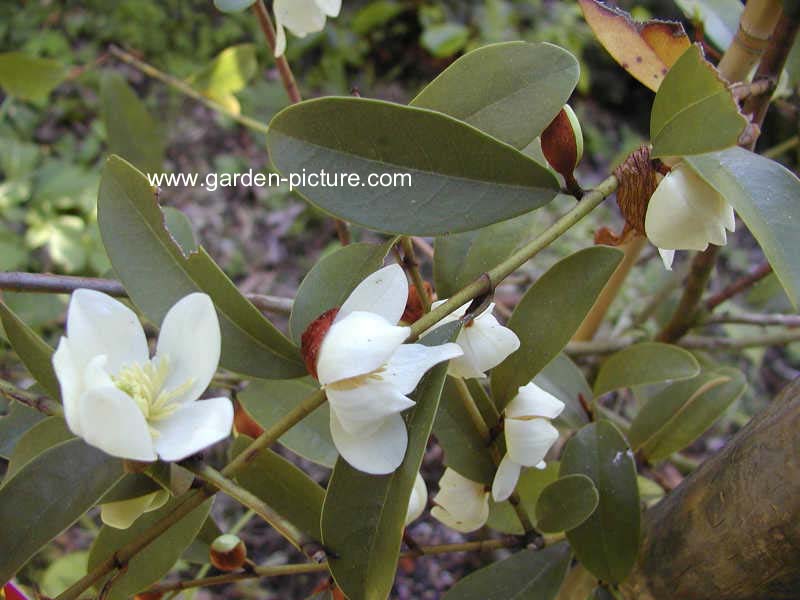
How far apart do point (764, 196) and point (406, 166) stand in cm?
20

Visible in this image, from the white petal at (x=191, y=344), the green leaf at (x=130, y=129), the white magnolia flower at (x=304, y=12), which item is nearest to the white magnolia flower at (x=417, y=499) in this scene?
the white petal at (x=191, y=344)

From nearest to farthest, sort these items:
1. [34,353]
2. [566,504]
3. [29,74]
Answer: [34,353]
[566,504]
[29,74]

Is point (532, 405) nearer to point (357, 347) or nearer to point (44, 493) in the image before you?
point (357, 347)

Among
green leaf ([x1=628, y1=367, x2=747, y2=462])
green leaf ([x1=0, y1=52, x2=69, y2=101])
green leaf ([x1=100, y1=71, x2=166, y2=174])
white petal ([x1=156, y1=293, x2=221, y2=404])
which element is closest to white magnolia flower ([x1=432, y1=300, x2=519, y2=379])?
white petal ([x1=156, y1=293, x2=221, y2=404])

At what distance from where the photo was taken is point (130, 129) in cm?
94

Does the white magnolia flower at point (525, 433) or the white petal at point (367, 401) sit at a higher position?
the white petal at point (367, 401)

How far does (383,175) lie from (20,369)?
814 mm

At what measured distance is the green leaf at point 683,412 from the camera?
0.72m

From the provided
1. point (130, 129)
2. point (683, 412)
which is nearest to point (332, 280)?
point (683, 412)

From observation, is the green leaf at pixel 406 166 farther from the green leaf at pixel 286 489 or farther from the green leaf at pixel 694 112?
the green leaf at pixel 286 489

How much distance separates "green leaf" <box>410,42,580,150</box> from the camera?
46cm

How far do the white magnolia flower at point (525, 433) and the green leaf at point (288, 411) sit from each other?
0.45 ft

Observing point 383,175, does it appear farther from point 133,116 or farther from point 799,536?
point 133,116

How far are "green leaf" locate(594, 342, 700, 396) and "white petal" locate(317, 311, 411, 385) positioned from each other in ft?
1.11
